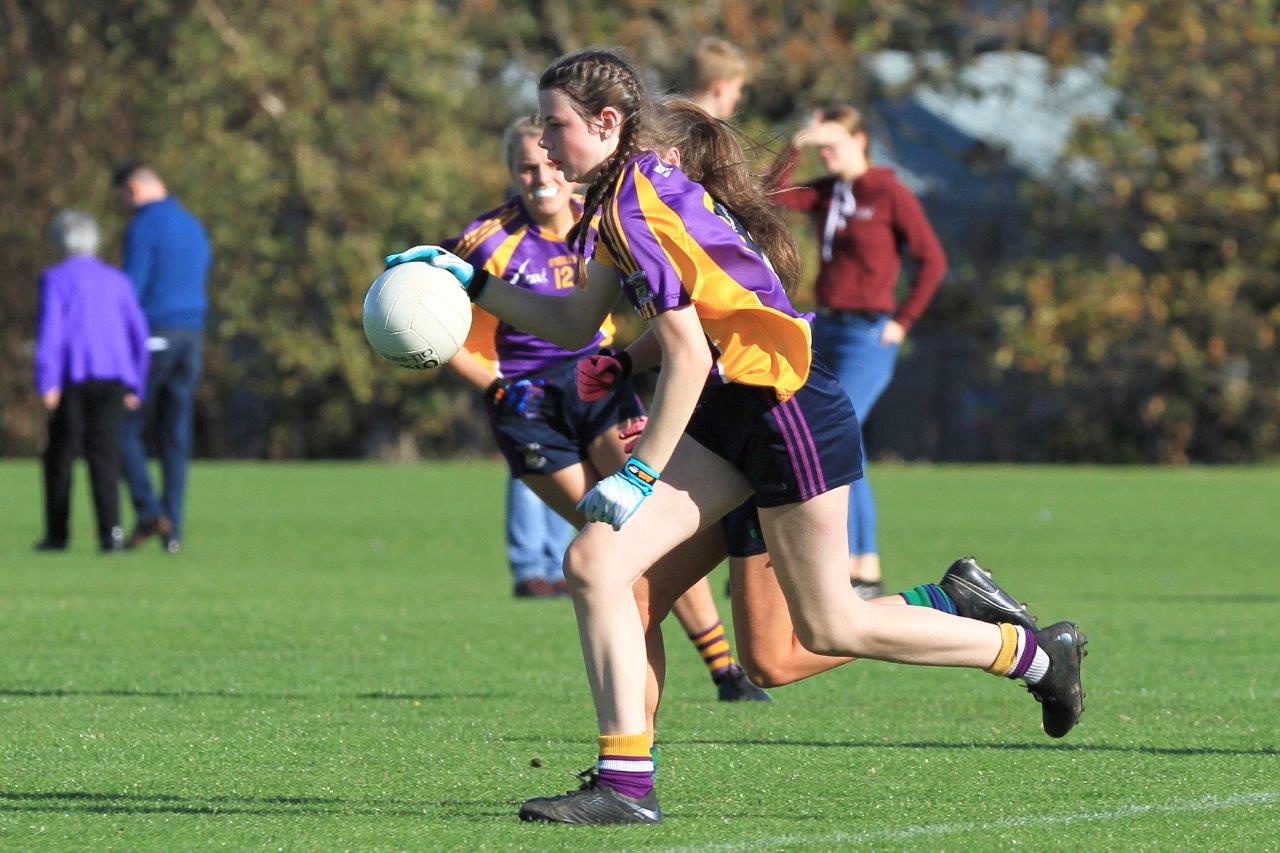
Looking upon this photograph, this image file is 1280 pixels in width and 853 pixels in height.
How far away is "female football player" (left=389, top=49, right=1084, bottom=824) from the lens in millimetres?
4656

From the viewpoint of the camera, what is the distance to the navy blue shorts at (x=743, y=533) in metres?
5.24

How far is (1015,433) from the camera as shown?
95.1 feet

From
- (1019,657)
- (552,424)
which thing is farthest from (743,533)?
(552,424)

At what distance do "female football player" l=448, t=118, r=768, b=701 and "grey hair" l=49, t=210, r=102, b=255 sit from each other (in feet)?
20.3

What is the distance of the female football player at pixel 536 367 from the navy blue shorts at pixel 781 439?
270cm

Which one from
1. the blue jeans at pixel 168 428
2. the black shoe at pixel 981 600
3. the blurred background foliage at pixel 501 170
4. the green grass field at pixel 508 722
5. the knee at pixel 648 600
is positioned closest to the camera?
the green grass field at pixel 508 722

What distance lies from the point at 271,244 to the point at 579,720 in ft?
70.6

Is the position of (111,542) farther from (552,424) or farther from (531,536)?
(552,424)

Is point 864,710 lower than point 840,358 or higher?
lower

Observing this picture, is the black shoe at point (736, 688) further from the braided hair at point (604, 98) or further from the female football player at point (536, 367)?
the braided hair at point (604, 98)

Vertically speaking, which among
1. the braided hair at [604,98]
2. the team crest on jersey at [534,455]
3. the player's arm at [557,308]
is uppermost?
the braided hair at [604,98]

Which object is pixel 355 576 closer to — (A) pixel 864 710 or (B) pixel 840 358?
(B) pixel 840 358

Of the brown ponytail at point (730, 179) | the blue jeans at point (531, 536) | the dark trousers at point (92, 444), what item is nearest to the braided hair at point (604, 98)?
the brown ponytail at point (730, 179)

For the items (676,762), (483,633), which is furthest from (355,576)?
(676,762)
